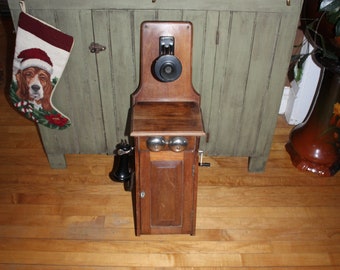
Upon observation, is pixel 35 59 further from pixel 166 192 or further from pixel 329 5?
pixel 329 5

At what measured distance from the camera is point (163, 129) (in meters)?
1.57

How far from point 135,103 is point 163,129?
261 millimetres

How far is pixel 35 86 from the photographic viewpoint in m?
1.84

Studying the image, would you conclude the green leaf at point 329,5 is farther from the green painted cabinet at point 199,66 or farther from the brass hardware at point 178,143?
the brass hardware at point 178,143

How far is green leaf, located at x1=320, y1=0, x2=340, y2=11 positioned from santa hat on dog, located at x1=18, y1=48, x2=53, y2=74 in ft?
4.09

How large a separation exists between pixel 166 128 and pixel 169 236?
62 cm

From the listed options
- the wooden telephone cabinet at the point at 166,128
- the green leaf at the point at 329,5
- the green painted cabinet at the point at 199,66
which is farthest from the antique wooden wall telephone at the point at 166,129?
the green leaf at the point at 329,5

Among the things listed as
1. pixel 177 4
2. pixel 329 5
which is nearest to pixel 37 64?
pixel 177 4

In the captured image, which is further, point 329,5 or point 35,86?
point 35,86

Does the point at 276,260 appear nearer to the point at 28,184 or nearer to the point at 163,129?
the point at 163,129

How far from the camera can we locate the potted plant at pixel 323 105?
5.96 ft

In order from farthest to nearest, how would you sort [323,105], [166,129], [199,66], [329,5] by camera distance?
[323,105] → [199,66] → [329,5] → [166,129]

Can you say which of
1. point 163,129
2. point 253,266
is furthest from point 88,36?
point 253,266

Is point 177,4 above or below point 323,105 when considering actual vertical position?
above
